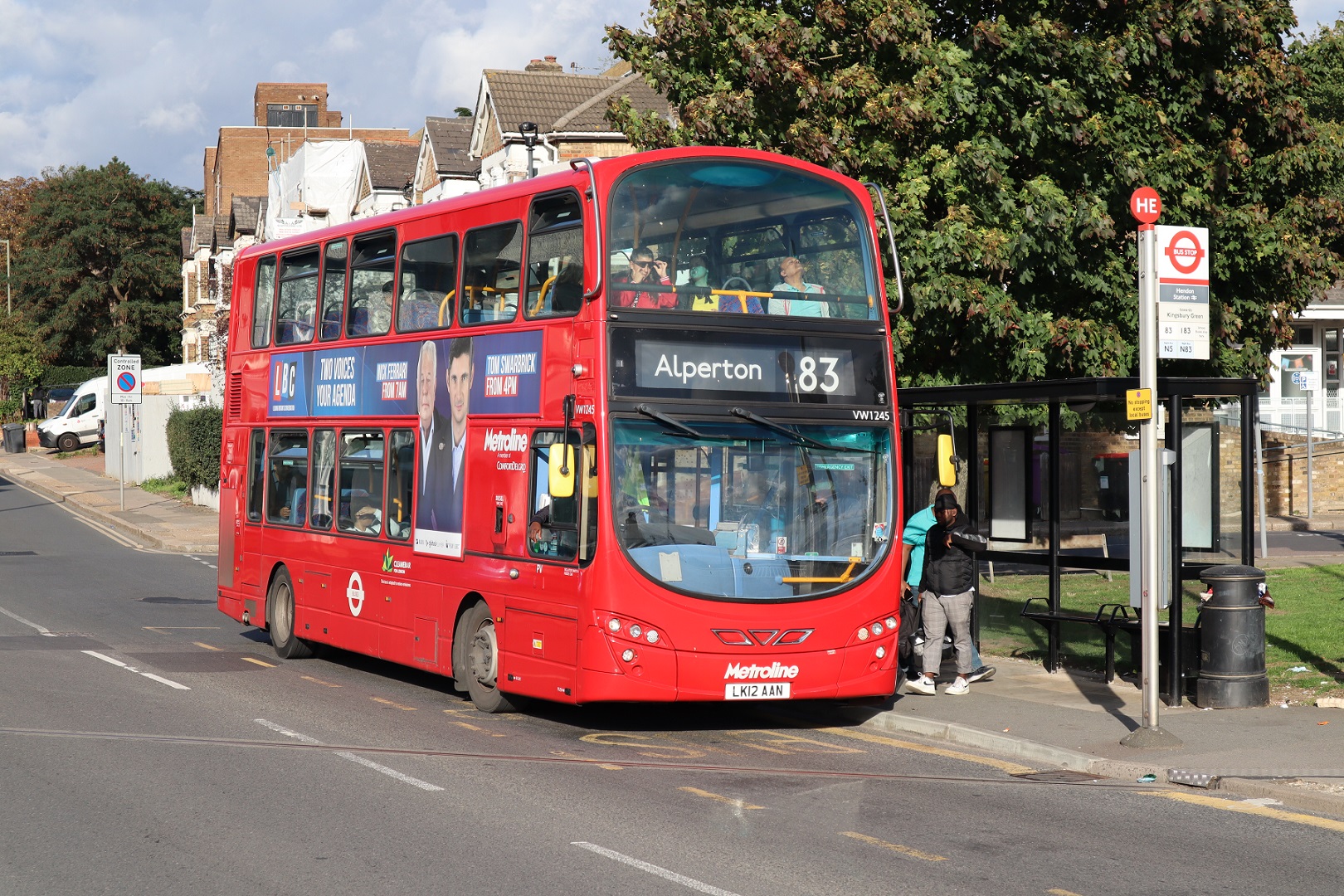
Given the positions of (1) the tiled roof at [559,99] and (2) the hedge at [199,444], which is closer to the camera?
(2) the hedge at [199,444]

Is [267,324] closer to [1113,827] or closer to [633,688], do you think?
[633,688]

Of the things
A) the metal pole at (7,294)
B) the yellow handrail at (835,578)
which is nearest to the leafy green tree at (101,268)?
the metal pole at (7,294)

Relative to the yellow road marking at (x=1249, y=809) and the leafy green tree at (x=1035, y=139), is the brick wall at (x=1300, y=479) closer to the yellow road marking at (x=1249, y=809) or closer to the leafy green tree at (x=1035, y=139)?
the leafy green tree at (x=1035, y=139)

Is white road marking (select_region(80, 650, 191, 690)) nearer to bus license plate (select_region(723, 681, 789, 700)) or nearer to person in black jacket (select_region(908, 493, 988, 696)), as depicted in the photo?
bus license plate (select_region(723, 681, 789, 700))

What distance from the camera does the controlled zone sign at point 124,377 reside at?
36188 mm

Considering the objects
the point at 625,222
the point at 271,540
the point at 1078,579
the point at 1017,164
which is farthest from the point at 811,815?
the point at 1078,579

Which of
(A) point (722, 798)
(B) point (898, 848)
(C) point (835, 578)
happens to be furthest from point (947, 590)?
(B) point (898, 848)

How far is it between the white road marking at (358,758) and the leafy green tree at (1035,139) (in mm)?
8682

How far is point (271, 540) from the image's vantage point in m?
16.3

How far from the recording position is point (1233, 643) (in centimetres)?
1148

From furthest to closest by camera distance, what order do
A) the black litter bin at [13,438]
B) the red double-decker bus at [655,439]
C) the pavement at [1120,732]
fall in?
the black litter bin at [13,438]
the red double-decker bus at [655,439]
the pavement at [1120,732]

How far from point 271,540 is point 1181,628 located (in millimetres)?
9502

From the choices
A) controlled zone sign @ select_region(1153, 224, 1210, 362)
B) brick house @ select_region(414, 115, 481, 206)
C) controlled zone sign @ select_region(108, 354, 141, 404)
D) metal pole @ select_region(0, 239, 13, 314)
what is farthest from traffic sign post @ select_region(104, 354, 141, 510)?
metal pole @ select_region(0, 239, 13, 314)

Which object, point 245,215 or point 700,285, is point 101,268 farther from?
point 700,285
